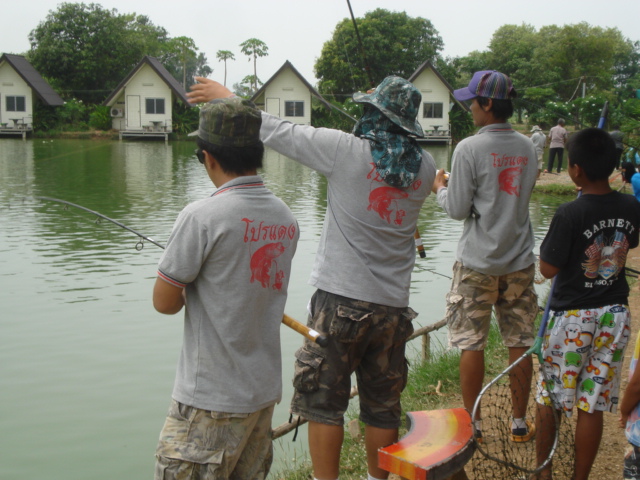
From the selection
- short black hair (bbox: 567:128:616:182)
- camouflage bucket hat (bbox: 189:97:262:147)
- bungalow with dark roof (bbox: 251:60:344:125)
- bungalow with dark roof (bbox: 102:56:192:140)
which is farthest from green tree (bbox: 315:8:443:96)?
camouflage bucket hat (bbox: 189:97:262:147)

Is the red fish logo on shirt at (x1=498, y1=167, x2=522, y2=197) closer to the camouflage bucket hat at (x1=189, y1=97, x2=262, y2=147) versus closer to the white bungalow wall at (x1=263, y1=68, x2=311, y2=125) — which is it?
the camouflage bucket hat at (x1=189, y1=97, x2=262, y2=147)

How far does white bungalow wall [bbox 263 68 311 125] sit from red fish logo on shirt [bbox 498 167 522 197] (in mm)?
39265

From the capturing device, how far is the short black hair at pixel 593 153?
2.99 m

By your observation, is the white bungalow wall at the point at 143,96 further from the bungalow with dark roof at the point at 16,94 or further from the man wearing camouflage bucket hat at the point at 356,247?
the man wearing camouflage bucket hat at the point at 356,247

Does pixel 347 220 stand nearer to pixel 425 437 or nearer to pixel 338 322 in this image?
pixel 338 322

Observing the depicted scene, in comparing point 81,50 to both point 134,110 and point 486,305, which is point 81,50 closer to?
point 134,110

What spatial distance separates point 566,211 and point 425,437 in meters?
1.05

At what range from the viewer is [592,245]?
9.71 feet

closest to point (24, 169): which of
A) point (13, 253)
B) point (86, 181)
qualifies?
point (86, 181)

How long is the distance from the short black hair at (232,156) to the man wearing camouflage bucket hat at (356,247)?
0.40 metres

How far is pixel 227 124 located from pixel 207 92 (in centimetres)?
53

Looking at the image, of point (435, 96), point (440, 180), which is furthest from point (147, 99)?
point (440, 180)

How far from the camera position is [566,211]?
296cm

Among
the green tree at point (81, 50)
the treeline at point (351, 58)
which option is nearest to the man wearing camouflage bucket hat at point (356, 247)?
the treeline at point (351, 58)
